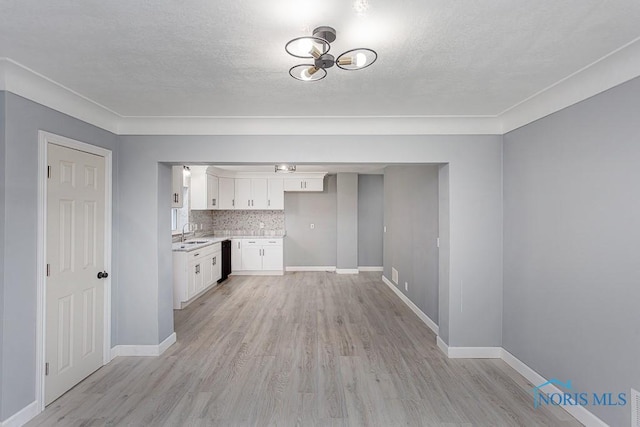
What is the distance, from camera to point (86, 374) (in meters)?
3.02

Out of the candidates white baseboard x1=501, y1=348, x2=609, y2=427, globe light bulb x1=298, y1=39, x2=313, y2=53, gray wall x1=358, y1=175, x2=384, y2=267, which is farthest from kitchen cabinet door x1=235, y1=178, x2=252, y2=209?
globe light bulb x1=298, y1=39, x2=313, y2=53

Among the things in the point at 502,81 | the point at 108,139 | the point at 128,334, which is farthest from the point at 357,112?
the point at 128,334

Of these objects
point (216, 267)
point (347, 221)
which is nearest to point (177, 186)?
point (216, 267)

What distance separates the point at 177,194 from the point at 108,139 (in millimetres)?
2057

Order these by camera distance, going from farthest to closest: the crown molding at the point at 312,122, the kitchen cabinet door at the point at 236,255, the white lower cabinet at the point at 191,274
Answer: the kitchen cabinet door at the point at 236,255 < the white lower cabinet at the point at 191,274 < the crown molding at the point at 312,122

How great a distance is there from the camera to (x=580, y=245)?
238cm

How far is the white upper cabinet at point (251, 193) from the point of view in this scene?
7672 mm

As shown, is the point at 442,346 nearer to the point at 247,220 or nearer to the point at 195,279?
the point at 195,279

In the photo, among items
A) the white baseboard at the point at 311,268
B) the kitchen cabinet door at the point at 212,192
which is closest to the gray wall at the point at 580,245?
the white baseboard at the point at 311,268

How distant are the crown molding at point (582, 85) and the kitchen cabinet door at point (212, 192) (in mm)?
5392

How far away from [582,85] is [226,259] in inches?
251

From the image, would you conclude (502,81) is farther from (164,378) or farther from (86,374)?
(86,374)

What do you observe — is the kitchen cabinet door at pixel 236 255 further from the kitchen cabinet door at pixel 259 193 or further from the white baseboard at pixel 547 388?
the white baseboard at pixel 547 388

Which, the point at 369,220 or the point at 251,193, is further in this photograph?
the point at 369,220
